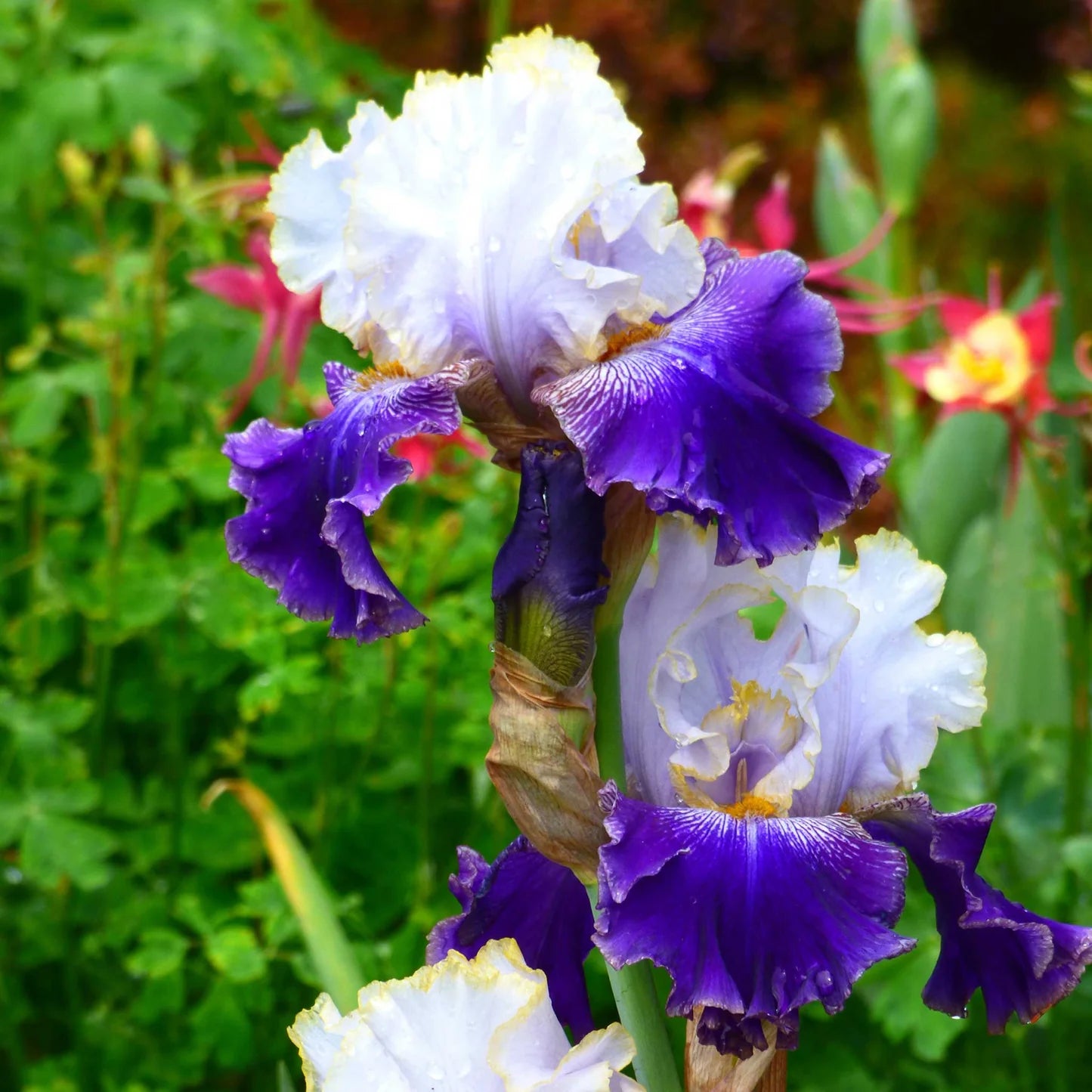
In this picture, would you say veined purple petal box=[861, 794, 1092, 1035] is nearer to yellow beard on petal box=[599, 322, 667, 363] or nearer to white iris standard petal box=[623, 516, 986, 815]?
white iris standard petal box=[623, 516, 986, 815]

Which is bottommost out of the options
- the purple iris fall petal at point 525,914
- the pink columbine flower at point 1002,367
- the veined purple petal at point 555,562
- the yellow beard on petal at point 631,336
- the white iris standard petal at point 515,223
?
the pink columbine flower at point 1002,367

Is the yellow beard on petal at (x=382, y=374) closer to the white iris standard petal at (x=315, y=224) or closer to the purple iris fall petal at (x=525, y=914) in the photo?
the white iris standard petal at (x=315, y=224)

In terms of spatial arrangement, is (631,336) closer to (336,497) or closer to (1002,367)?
(336,497)

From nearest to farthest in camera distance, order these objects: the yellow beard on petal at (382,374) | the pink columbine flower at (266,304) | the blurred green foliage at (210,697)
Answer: the yellow beard on petal at (382,374) < the blurred green foliage at (210,697) < the pink columbine flower at (266,304)

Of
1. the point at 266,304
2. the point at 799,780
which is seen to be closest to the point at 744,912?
the point at 799,780

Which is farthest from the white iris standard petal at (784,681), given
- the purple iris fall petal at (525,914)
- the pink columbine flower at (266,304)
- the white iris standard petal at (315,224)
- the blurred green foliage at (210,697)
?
the pink columbine flower at (266,304)

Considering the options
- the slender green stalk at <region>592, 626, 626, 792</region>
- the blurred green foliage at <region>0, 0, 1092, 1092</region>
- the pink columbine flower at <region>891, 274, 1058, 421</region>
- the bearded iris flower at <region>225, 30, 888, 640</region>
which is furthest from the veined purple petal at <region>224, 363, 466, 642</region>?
the pink columbine flower at <region>891, 274, 1058, 421</region>

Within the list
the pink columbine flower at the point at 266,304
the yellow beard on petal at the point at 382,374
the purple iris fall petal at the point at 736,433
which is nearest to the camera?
the purple iris fall petal at the point at 736,433
